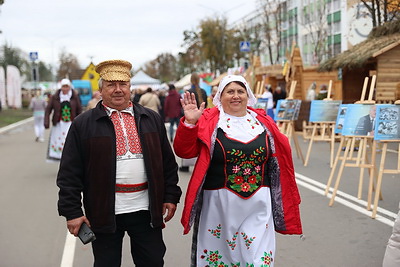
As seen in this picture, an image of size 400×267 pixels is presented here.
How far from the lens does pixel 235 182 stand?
3992 mm

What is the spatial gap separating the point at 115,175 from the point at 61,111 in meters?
7.94

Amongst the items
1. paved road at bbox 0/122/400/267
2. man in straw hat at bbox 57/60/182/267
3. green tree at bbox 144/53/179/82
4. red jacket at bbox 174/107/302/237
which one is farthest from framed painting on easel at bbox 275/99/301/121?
green tree at bbox 144/53/179/82

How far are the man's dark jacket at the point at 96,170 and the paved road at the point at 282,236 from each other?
1840 millimetres

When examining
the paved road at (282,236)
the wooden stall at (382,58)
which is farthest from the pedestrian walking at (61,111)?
the wooden stall at (382,58)

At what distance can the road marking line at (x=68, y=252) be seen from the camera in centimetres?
571

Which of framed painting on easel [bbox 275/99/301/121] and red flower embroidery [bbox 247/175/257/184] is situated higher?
red flower embroidery [bbox 247/175/257/184]

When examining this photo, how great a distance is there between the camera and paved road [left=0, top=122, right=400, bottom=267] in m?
5.76

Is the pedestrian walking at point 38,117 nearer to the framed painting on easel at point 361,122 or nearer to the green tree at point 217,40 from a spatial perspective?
the framed painting on easel at point 361,122

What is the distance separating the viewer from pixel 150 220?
3.89 meters

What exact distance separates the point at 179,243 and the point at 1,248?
1.93 metres

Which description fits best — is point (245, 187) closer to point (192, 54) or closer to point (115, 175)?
point (115, 175)

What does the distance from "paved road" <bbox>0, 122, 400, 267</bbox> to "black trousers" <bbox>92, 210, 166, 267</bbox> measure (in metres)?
1.65

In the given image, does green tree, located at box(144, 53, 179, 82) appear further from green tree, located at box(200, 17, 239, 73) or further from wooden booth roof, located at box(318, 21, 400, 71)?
wooden booth roof, located at box(318, 21, 400, 71)

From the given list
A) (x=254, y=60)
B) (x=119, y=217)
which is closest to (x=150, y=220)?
(x=119, y=217)
